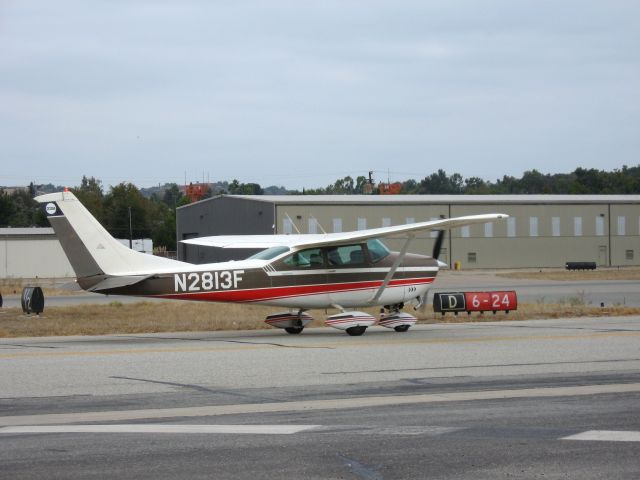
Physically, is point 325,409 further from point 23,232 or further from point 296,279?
point 23,232

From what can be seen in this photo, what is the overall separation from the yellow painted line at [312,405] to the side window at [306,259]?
8.89m

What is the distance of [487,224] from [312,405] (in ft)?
191

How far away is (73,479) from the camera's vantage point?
6.96 m

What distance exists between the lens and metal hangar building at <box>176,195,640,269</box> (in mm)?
65250

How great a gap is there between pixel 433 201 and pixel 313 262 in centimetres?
4856

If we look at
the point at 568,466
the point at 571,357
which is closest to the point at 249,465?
the point at 568,466

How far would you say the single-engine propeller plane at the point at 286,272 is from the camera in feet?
59.8

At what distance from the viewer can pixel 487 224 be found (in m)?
67.3

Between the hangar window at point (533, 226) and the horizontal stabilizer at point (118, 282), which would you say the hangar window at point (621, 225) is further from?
the horizontal stabilizer at point (118, 282)

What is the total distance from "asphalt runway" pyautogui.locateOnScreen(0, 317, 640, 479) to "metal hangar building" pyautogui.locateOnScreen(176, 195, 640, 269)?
4758cm

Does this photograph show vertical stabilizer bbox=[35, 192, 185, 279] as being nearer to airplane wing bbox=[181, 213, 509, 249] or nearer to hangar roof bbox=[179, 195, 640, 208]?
airplane wing bbox=[181, 213, 509, 249]

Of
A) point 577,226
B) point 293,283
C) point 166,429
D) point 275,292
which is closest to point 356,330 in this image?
point 293,283

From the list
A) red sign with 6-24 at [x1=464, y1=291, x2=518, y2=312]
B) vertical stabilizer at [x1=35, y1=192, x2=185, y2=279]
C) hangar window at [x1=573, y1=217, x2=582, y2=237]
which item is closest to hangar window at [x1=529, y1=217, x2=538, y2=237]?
hangar window at [x1=573, y1=217, x2=582, y2=237]

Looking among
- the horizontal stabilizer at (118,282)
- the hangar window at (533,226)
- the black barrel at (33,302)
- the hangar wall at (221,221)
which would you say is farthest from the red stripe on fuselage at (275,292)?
the hangar window at (533,226)
